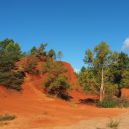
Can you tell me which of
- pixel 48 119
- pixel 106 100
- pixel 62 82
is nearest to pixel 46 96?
pixel 62 82

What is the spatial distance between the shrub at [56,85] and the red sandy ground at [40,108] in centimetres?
133

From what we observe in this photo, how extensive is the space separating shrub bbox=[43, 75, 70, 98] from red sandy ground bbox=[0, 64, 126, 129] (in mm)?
1334

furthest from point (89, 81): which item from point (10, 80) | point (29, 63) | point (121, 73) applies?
point (121, 73)

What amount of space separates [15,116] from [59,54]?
929 inches

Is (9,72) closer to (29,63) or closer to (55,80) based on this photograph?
(55,80)

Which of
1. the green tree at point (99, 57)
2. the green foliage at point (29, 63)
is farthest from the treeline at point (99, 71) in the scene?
the green foliage at point (29, 63)

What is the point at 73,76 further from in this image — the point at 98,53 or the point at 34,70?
the point at 98,53

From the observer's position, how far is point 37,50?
56.5 m

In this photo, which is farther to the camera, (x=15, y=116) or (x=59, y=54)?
(x=59, y=54)

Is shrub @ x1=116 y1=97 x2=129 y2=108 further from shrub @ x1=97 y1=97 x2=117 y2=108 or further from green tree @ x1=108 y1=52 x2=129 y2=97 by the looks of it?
green tree @ x1=108 y1=52 x2=129 y2=97

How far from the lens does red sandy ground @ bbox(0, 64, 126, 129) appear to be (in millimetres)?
21519

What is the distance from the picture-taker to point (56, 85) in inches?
1726

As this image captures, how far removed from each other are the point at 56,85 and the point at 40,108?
14.8 metres

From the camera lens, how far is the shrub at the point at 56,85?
1706 inches
